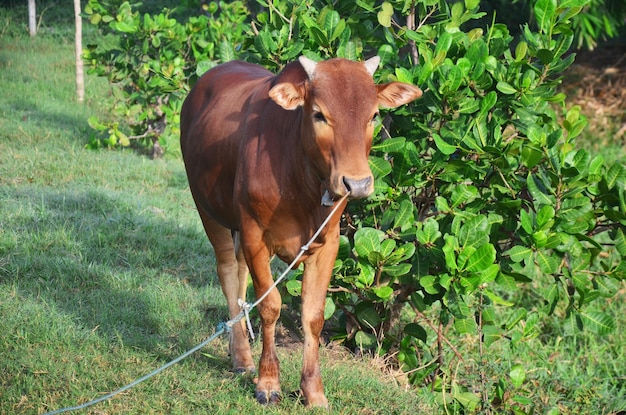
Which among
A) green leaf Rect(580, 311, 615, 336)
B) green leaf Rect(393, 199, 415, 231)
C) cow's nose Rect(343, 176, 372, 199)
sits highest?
cow's nose Rect(343, 176, 372, 199)

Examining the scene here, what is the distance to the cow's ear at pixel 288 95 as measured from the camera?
12.0 ft

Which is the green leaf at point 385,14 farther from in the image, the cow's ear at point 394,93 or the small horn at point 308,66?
the small horn at point 308,66

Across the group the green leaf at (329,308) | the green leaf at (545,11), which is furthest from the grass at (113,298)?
the green leaf at (545,11)

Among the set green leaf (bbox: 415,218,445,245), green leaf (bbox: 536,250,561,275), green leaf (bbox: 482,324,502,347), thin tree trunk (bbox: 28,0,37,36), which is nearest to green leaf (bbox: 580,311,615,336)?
green leaf (bbox: 536,250,561,275)

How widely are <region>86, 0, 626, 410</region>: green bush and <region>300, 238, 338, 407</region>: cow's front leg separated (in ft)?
1.52

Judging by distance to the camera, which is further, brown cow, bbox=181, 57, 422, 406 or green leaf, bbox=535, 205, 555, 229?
green leaf, bbox=535, 205, 555, 229

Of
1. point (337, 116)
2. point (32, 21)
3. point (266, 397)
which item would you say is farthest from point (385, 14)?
point (32, 21)

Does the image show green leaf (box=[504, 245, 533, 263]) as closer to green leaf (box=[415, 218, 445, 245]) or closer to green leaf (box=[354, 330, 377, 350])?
green leaf (box=[415, 218, 445, 245])

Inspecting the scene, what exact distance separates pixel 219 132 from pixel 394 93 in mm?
1054

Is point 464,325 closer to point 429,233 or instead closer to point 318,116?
point 429,233

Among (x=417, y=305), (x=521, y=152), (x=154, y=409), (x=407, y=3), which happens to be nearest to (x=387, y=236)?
(x=417, y=305)

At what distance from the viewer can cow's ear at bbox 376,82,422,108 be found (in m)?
3.90

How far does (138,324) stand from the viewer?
512 cm

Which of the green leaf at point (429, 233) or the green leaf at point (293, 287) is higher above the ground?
the green leaf at point (429, 233)
